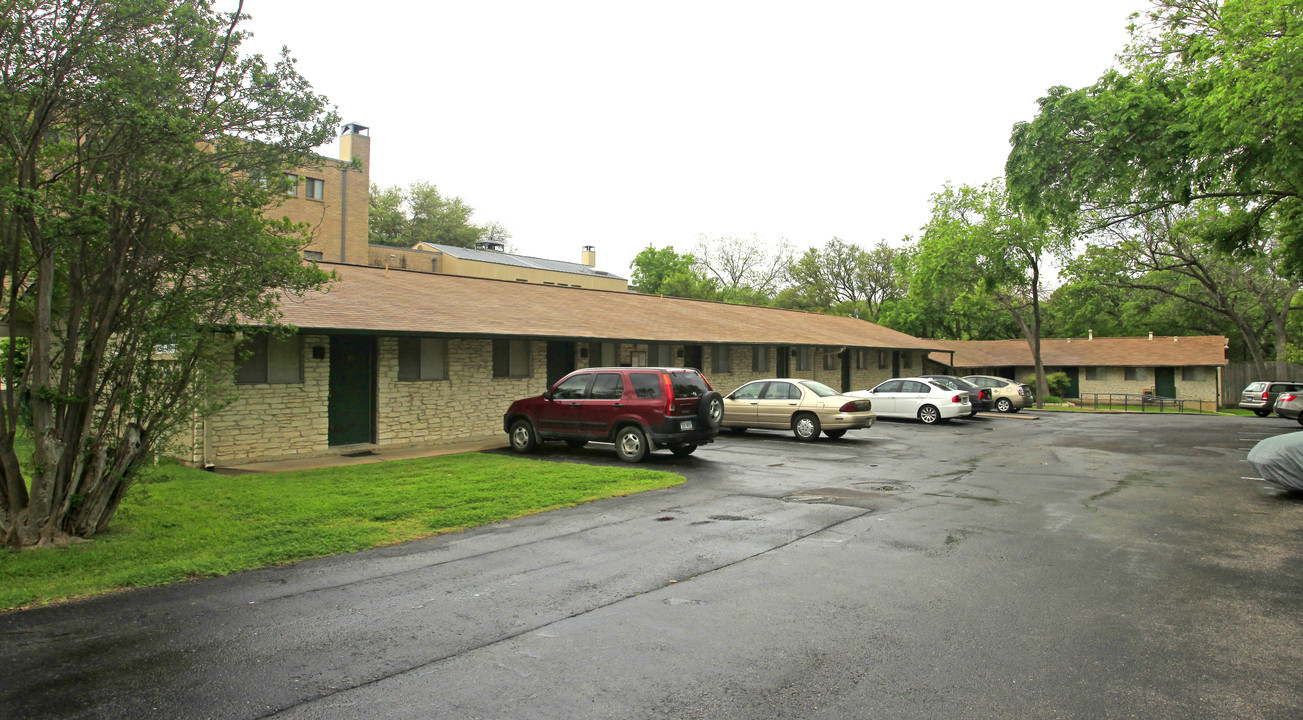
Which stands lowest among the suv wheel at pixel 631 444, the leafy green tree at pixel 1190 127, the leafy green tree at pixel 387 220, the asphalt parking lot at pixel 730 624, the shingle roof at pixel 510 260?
the asphalt parking lot at pixel 730 624

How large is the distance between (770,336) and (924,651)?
22.6 metres

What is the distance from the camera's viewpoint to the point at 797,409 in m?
18.0

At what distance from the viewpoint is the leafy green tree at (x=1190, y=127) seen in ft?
42.1

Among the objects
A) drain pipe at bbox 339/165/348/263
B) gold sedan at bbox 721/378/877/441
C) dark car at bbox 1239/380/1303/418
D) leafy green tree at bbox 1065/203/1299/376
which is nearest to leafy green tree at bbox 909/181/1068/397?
leafy green tree at bbox 1065/203/1299/376

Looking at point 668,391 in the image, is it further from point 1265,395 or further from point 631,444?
point 1265,395

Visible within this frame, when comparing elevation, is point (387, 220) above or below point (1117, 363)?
above

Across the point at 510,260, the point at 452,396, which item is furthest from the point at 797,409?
the point at 510,260

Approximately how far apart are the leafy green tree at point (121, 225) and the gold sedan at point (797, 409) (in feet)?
41.1

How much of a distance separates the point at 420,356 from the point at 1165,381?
1853 inches

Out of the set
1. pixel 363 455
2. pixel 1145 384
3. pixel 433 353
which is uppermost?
pixel 433 353

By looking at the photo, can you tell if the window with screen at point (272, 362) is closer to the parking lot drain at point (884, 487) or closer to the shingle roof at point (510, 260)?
the parking lot drain at point (884, 487)

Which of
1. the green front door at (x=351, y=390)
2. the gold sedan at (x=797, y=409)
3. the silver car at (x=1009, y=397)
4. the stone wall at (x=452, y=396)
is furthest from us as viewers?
the silver car at (x=1009, y=397)

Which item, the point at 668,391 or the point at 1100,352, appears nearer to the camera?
the point at 668,391

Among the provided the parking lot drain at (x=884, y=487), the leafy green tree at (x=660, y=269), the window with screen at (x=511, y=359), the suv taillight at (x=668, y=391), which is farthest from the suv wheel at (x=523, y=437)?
the leafy green tree at (x=660, y=269)
